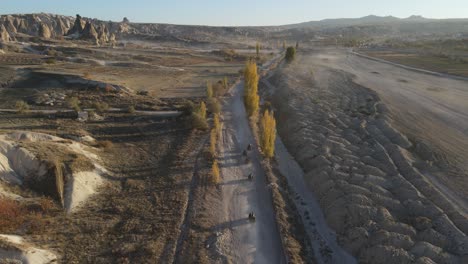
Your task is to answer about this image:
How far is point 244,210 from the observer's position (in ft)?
68.6

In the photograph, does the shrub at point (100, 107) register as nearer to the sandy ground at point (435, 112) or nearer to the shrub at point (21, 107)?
the shrub at point (21, 107)

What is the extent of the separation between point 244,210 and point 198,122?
13964mm

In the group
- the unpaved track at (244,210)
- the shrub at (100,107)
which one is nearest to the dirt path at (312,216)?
the unpaved track at (244,210)

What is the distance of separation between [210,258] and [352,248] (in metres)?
7.06

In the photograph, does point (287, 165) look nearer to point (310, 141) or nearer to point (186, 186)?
point (310, 141)

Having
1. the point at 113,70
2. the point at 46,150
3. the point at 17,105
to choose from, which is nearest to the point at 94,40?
the point at 113,70

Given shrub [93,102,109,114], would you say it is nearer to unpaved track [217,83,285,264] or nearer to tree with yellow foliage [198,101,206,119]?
tree with yellow foliage [198,101,206,119]

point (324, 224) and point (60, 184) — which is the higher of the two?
point (60, 184)

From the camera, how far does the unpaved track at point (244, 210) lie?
57.7 feet

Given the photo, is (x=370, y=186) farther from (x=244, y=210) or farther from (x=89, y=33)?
(x=89, y=33)

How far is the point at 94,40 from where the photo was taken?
117 metres

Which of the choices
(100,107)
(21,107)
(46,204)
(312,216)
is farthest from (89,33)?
(312,216)

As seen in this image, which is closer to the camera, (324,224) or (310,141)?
(324,224)

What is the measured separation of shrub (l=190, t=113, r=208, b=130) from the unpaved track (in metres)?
2.52
